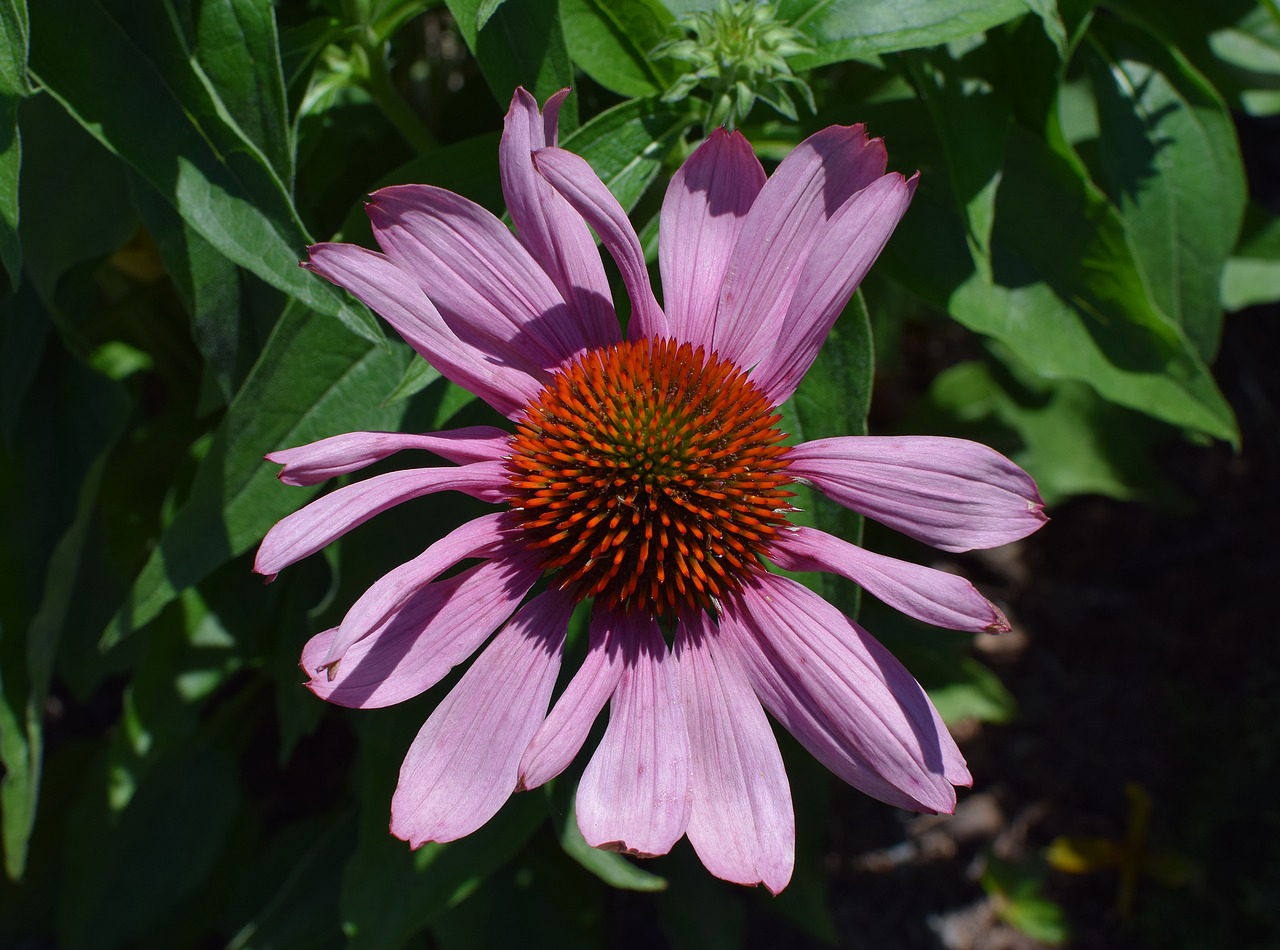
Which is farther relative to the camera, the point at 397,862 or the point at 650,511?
the point at 397,862

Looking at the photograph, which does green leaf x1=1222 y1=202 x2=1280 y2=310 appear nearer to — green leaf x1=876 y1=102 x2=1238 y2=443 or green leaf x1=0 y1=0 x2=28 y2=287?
green leaf x1=876 y1=102 x2=1238 y2=443

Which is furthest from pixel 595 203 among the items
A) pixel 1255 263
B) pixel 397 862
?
pixel 1255 263

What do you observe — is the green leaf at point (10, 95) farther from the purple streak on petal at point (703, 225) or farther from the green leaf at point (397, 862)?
the green leaf at point (397, 862)

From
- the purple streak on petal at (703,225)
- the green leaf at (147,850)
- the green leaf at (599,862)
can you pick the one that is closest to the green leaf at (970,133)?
the purple streak on petal at (703,225)

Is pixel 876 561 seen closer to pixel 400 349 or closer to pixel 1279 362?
pixel 400 349

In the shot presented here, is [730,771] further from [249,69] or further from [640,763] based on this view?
[249,69]

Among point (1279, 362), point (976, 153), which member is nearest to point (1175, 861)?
point (1279, 362)
